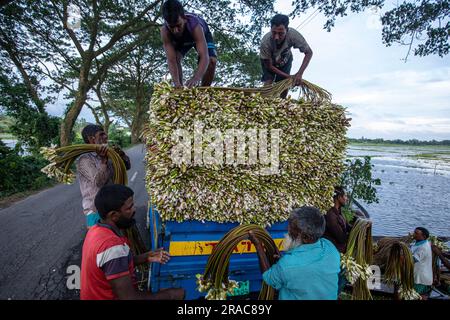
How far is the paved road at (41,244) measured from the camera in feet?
11.3

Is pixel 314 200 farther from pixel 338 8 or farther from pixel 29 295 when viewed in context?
pixel 338 8

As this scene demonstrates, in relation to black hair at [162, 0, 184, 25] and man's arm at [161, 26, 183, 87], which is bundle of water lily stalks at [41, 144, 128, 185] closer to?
man's arm at [161, 26, 183, 87]

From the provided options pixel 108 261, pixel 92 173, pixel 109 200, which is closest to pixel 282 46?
pixel 92 173

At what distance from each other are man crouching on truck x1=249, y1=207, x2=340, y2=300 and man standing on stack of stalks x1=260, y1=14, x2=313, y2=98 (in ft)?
7.02

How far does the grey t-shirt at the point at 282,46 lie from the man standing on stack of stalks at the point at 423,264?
3.77m

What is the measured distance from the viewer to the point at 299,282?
1.90 meters

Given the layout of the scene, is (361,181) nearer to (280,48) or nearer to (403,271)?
(403,271)

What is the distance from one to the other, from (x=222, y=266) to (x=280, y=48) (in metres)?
3.27

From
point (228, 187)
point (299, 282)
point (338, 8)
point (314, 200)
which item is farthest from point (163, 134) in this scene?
point (338, 8)

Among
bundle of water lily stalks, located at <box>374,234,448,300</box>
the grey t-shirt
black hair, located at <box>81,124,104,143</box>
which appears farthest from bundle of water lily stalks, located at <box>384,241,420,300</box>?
black hair, located at <box>81,124,104,143</box>

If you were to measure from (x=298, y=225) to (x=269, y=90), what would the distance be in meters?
1.59

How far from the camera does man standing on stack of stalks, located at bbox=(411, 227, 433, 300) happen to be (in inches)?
168

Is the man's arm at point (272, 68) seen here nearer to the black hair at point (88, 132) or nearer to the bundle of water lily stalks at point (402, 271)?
the black hair at point (88, 132)
